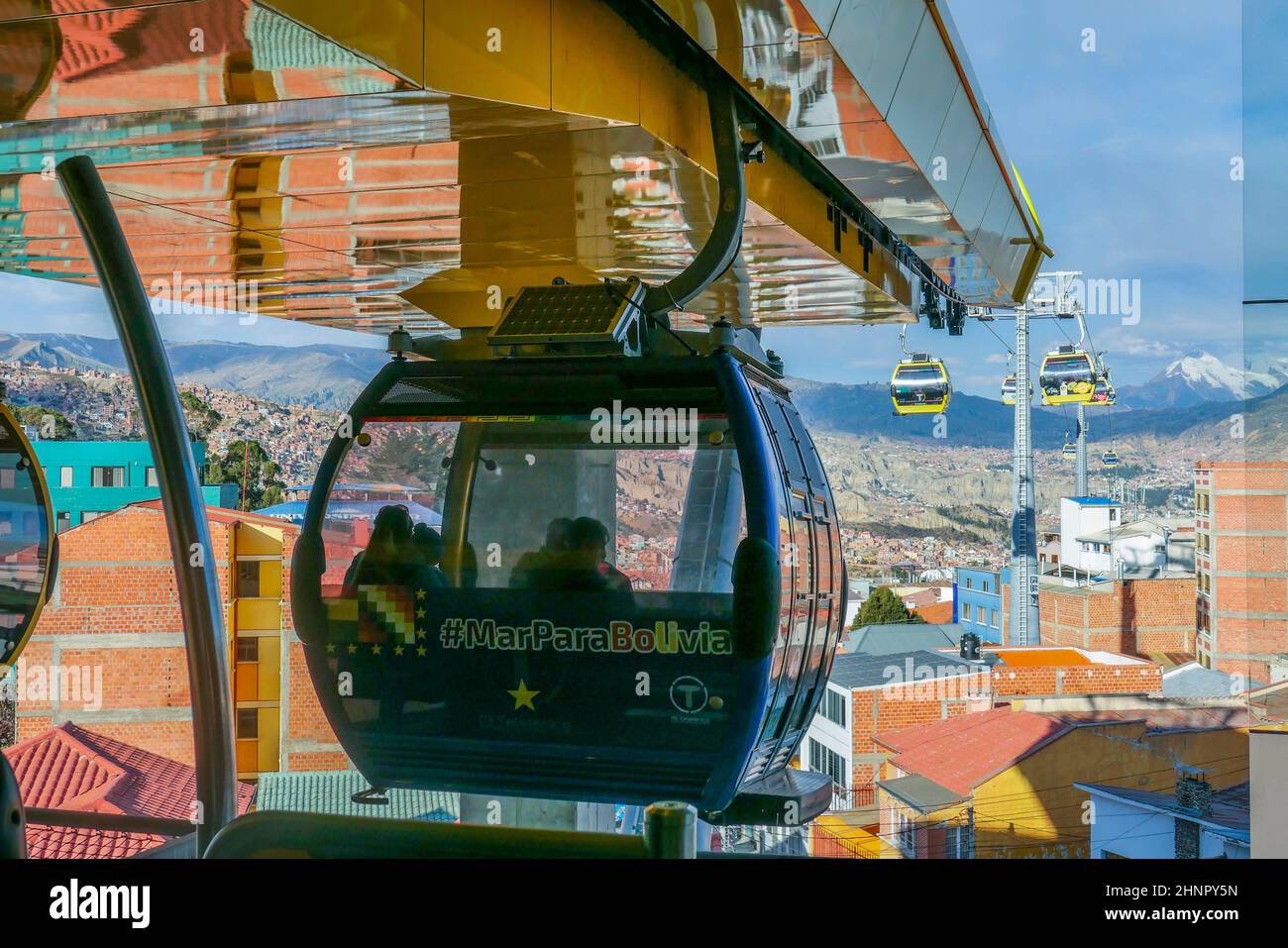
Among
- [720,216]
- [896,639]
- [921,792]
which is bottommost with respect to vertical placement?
[921,792]

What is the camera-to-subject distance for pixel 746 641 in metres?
2.68

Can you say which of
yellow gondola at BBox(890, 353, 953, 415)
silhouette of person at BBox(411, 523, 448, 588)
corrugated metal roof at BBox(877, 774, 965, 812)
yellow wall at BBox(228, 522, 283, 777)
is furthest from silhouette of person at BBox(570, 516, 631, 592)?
yellow wall at BBox(228, 522, 283, 777)

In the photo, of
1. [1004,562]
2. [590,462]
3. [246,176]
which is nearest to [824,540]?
[590,462]

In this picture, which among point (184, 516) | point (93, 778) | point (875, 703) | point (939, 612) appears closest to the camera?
point (184, 516)

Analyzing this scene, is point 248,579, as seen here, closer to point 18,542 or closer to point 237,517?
point 237,517

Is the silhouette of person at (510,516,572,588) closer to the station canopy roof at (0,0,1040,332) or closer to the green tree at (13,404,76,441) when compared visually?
the station canopy roof at (0,0,1040,332)

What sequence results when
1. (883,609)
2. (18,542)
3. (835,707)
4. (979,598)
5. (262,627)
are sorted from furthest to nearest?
(979,598) < (883,609) < (835,707) < (262,627) < (18,542)

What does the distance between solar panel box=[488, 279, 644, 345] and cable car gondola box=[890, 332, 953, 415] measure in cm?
1604

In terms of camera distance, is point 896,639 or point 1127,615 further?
point 1127,615

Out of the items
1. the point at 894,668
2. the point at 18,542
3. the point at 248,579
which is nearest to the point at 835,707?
the point at 894,668

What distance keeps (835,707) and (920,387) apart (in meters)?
13.2

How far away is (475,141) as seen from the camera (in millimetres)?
2932
